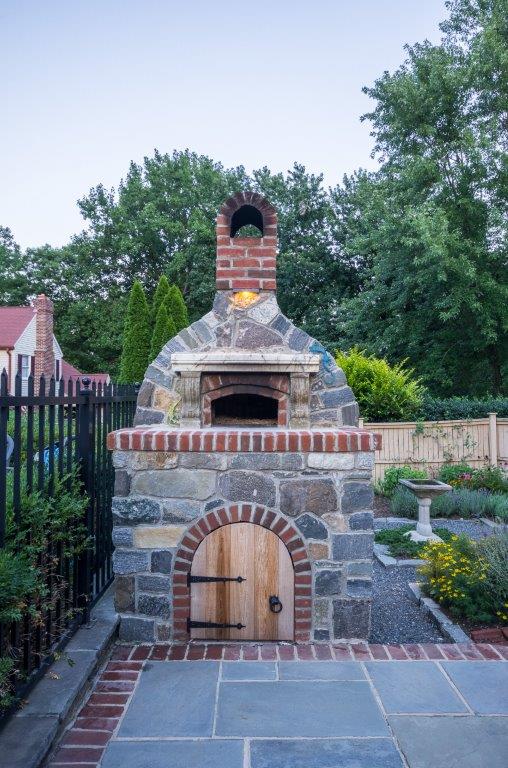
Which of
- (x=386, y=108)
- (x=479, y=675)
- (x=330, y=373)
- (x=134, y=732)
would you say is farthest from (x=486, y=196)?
(x=134, y=732)

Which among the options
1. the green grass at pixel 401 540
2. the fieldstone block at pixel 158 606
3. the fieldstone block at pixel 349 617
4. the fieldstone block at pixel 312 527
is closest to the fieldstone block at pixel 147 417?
the fieldstone block at pixel 158 606

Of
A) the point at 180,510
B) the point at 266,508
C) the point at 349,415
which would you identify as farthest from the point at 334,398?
the point at 180,510

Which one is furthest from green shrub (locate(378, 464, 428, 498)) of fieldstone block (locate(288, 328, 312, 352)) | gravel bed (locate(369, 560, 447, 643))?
fieldstone block (locate(288, 328, 312, 352))

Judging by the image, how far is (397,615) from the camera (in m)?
4.36

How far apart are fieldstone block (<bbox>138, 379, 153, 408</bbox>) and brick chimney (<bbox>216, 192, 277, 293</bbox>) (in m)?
1.10

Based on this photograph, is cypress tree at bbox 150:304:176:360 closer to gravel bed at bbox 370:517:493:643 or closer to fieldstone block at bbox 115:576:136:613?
gravel bed at bbox 370:517:493:643

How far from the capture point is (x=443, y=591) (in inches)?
169

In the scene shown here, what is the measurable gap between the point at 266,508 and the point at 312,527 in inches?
14.6

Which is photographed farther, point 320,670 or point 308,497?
point 308,497

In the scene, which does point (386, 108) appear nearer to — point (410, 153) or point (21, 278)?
point (410, 153)

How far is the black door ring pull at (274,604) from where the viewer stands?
3.51 meters

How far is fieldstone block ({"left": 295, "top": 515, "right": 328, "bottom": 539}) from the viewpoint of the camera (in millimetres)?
3525

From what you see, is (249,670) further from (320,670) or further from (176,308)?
(176,308)

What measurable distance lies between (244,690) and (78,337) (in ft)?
85.2
